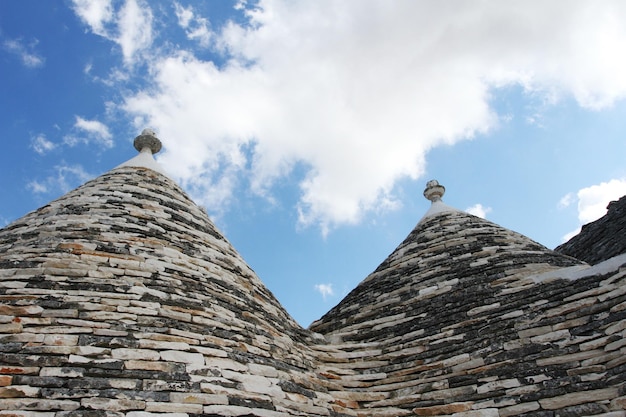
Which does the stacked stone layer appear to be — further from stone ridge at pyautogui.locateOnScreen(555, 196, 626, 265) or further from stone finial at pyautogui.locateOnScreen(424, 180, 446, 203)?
stone finial at pyautogui.locateOnScreen(424, 180, 446, 203)

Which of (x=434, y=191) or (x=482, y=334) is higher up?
(x=434, y=191)

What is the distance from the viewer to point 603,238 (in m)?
7.95

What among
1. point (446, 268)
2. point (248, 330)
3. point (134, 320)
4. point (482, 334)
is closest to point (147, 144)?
point (248, 330)

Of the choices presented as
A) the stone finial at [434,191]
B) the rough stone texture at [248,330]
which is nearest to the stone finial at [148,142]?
the rough stone texture at [248,330]

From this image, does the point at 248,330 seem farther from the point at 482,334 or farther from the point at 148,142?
the point at 148,142

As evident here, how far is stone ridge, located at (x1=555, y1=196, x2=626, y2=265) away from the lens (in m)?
7.35

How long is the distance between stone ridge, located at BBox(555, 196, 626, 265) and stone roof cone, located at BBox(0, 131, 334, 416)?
4.74 m

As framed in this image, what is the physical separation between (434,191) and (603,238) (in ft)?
9.70

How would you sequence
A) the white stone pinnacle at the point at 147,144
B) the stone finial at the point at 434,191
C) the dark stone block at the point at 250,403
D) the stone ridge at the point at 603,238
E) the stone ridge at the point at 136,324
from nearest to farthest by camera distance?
1. the stone ridge at the point at 136,324
2. the dark stone block at the point at 250,403
3. the stone ridge at the point at 603,238
4. the white stone pinnacle at the point at 147,144
5. the stone finial at the point at 434,191

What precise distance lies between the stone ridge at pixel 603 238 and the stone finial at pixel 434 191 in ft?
8.04

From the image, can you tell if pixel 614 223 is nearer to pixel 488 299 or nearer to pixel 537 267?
pixel 537 267

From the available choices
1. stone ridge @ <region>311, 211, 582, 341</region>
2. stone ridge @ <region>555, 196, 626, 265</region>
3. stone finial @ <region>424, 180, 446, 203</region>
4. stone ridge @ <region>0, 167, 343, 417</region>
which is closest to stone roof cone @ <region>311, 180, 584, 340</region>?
stone ridge @ <region>311, 211, 582, 341</region>

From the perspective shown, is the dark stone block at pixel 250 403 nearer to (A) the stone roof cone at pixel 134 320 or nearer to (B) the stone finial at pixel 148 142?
(A) the stone roof cone at pixel 134 320

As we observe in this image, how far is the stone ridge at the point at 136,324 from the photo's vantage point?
330 centimetres
